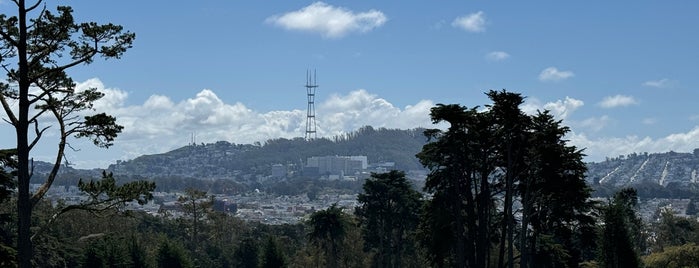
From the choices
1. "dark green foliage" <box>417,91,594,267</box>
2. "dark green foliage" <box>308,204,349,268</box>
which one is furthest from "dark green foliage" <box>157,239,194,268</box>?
"dark green foliage" <box>417,91,594,267</box>

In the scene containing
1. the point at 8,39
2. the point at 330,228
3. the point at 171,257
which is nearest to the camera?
the point at 8,39

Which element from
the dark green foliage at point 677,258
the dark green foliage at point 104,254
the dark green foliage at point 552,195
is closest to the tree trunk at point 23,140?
the dark green foliage at point 552,195

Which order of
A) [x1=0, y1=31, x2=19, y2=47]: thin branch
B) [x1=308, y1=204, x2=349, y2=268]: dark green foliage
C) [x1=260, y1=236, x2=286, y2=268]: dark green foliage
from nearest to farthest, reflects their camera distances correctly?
[x1=0, y1=31, x2=19, y2=47]: thin branch → [x1=260, y1=236, x2=286, y2=268]: dark green foliage → [x1=308, y1=204, x2=349, y2=268]: dark green foliage

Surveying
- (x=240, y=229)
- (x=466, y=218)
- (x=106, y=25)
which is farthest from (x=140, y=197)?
(x=240, y=229)

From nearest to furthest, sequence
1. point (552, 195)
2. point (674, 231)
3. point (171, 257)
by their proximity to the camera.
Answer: point (552, 195), point (171, 257), point (674, 231)

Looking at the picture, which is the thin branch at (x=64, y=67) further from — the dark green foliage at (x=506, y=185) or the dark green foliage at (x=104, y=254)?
the dark green foliage at (x=104, y=254)

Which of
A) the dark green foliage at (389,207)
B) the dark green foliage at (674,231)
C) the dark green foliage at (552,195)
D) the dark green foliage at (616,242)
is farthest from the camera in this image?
the dark green foliage at (674,231)

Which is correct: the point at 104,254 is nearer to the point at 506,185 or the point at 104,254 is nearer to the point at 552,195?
the point at 506,185

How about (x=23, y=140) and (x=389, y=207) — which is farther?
(x=389, y=207)

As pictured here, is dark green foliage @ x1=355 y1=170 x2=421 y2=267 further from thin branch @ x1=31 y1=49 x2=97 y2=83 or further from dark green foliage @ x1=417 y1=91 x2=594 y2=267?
thin branch @ x1=31 y1=49 x2=97 y2=83

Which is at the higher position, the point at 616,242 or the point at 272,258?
the point at 616,242

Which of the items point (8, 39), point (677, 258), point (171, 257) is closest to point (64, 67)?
point (8, 39)
